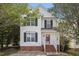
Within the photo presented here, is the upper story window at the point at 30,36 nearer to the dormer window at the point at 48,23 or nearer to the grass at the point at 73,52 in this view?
the dormer window at the point at 48,23

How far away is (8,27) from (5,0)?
0.34 m

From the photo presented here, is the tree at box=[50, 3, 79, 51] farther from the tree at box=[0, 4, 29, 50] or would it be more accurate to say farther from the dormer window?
the tree at box=[0, 4, 29, 50]

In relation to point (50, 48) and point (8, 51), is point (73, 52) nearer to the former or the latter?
point (50, 48)

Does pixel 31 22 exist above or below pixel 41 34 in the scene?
above

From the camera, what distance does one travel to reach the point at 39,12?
87062 millimetres

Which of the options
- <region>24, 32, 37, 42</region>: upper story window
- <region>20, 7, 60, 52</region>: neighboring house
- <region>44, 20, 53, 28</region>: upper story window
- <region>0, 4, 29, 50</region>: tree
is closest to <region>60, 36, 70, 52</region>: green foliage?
<region>20, 7, 60, 52</region>: neighboring house

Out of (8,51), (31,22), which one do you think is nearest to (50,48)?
(31,22)

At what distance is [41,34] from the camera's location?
87.1 metres

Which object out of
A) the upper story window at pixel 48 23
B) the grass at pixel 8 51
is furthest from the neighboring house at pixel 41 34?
the grass at pixel 8 51

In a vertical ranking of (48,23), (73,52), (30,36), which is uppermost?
(48,23)

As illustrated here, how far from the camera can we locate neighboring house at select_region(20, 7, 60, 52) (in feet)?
286

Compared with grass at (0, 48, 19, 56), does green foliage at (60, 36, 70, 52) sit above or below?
above

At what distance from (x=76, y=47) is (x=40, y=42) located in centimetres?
46

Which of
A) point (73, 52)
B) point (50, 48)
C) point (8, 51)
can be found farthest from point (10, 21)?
point (73, 52)
